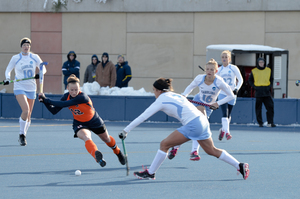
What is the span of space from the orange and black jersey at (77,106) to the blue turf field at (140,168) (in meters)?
0.83

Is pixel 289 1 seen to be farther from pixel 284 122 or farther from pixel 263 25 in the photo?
pixel 284 122

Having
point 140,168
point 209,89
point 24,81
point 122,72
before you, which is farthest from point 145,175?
point 122,72

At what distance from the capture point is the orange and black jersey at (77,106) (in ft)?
24.5

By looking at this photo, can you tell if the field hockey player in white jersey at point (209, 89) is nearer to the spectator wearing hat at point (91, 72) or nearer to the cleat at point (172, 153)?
the cleat at point (172, 153)

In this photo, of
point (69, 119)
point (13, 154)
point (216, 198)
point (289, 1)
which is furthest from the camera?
point (289, 1)

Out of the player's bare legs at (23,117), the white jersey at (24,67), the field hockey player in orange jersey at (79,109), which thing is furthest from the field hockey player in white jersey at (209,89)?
the white jersey at (24,67)

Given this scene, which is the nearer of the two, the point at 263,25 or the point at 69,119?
the point at 69,119

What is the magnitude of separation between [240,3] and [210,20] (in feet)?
4.74

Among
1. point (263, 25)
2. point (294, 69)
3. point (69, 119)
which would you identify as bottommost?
point (69, 119)

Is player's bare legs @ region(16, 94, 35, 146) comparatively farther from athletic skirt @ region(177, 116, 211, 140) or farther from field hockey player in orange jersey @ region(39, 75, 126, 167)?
athletic skirt @ region(177, 116, 211, 140)

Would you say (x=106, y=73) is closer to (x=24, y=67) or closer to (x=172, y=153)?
(x=24, y=67)

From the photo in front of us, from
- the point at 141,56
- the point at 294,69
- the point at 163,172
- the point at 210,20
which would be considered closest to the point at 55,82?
the point at 141,56

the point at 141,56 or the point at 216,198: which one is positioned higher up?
the point at 141,56

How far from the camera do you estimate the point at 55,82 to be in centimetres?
2317
